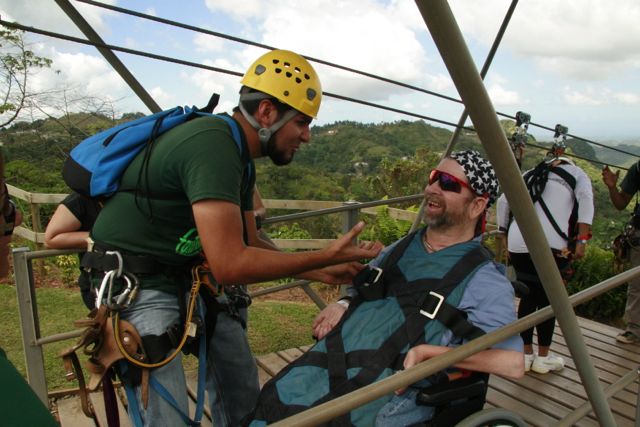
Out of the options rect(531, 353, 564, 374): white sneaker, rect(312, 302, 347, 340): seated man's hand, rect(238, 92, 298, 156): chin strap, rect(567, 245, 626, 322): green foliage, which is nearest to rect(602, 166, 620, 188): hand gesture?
rect(531, 353, 564, 374): white sneaker

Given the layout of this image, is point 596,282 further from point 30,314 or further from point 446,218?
point 30,314

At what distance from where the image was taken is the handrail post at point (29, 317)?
232cm

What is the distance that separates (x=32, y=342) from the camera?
245 cm

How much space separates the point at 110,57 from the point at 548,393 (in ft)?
10.8

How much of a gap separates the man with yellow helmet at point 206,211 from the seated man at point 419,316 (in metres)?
0.24

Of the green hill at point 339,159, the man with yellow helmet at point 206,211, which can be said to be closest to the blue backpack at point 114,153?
the man with yellow helmet at point 206,211

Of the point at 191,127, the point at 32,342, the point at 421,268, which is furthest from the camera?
the point at 32,342

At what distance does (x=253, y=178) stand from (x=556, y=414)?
2496 mm

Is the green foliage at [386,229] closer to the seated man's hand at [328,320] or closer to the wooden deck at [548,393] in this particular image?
the wooden deck at [548,393]

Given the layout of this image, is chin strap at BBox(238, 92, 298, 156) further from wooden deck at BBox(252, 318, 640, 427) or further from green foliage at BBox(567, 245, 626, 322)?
green foliage at BBox(567, 245, 626, 322)

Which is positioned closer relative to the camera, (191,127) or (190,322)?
(191,127)

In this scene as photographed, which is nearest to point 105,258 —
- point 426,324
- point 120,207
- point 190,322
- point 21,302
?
point 120,207

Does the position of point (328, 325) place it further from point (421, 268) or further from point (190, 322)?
point (190, 322)

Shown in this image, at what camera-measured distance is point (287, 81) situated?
1.88 metres
